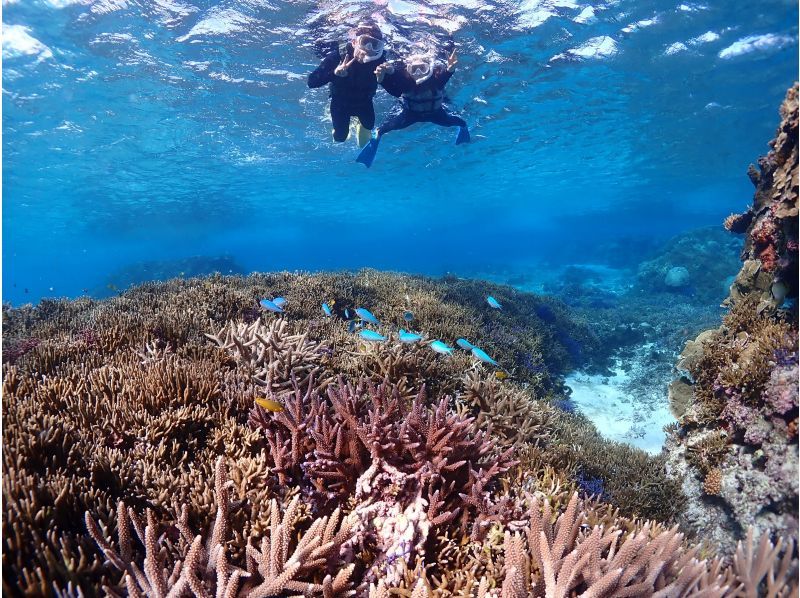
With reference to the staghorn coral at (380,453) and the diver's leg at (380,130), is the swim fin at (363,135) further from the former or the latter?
the staghorn coral at (380,453)

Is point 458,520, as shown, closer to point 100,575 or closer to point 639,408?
point 100,575

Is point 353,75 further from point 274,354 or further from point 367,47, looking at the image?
point 274,354

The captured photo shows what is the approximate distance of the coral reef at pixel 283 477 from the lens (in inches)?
93.0

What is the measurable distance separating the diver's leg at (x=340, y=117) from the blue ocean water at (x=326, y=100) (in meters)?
4.24

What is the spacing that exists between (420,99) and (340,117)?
2.31 m

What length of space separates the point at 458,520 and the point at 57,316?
7.47 metres

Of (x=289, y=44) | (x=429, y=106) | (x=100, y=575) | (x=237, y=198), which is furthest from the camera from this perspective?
(x=237, y=198)

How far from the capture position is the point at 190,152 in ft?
93.1

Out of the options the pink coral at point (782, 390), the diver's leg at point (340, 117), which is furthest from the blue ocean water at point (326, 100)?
the pink coral at point (782, 390)

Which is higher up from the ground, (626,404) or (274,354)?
(274,354)

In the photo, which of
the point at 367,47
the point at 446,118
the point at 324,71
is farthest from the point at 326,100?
the point at 367,47

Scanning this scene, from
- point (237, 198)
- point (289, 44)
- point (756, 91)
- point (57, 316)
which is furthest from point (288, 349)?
point (237, 198)

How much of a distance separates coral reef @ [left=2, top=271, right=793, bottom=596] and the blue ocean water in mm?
6744

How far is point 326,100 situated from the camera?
20.5 meters
